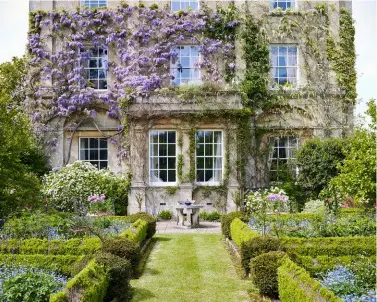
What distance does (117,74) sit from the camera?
65.8 ft

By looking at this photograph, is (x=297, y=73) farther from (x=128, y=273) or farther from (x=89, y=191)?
(x=128, y=273)

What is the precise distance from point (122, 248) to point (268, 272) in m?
2.61

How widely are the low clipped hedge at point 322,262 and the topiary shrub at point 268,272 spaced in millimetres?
679

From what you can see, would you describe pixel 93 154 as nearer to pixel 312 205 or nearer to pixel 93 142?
pixel 93 142

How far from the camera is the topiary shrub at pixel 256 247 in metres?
8.54

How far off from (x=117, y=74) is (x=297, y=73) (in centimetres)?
728

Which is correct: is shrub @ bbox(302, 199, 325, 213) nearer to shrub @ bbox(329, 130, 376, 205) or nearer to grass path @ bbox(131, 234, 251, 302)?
grass path @ bbox(131, 234, 251, 302)

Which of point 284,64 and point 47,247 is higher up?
point 284,64

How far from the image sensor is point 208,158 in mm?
17859

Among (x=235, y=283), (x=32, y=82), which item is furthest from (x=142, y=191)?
(x=235, y=283)

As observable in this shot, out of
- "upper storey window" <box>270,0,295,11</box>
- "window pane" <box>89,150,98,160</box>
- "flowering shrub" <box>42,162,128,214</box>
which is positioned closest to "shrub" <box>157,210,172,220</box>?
"flowering shrub" <box>42,162,128,214</box>

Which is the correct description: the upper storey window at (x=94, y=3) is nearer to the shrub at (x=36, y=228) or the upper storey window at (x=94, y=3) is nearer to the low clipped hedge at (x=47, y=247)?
the shrub at (x=36, y=228)

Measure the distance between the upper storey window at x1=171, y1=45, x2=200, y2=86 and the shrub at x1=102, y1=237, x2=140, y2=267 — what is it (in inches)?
478

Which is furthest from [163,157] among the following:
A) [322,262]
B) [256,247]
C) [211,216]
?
[322,262]
